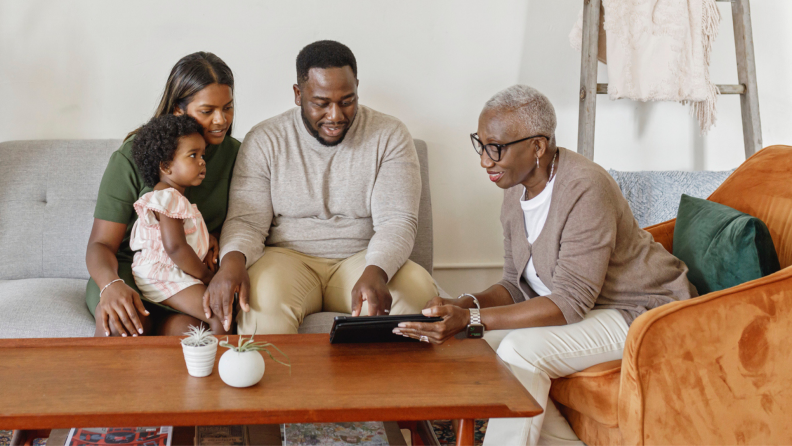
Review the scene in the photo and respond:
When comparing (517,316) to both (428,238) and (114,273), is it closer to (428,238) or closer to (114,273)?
(428,238)

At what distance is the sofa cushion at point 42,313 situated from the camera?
5.62 ft

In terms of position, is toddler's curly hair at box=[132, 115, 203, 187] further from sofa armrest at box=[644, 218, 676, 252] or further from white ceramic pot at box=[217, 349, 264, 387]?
sofa armrest at box=[644, 218, 676, 252]

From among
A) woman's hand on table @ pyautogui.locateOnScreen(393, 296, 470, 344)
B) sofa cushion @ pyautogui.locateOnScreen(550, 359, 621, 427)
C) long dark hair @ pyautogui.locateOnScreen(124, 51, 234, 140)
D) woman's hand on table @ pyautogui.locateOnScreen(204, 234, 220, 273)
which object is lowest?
sofa cushion @ pyautogui.locateOnScreen(550, 359, 621, 427)

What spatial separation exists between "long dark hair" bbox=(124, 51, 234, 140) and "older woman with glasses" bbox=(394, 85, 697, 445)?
0.89 metres

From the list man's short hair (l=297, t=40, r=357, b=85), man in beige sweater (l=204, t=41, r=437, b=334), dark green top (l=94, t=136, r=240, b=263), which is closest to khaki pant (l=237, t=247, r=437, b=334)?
man in beige sweater (l=204, t=41, r=437, b=334)

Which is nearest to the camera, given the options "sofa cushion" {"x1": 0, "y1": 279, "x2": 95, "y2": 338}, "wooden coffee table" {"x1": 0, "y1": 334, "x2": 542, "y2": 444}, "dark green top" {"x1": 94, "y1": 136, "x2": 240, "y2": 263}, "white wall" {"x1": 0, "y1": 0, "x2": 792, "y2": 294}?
"wooden coffee table" {"x1": 0, "y1": 334, "x2": 542, "y2": 444}

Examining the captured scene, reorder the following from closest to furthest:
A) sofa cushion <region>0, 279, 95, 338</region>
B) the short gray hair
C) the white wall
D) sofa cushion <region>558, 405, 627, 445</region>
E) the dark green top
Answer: sofa cushion <region>558, 405, 627, 445</region> < the short gray hair < sofa cushion <region>0, 279, 95, 338</region> < the dark green top < the white wall

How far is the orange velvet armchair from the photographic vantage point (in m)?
1.35

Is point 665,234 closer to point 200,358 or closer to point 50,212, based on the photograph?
point 200,358

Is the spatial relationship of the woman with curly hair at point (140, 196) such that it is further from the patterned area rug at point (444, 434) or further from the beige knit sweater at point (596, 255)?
the beige knit sweater at point (596, 255)

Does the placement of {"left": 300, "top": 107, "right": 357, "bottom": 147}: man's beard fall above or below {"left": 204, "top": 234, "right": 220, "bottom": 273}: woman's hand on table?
above

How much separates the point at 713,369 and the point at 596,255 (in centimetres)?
37

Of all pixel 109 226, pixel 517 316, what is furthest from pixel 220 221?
pixel 517 316

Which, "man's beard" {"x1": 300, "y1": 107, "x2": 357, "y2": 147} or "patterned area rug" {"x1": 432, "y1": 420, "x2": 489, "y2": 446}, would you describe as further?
"man's beard" {"x1": 300, "y1": 107, "x2": 357, "y2": 147}
